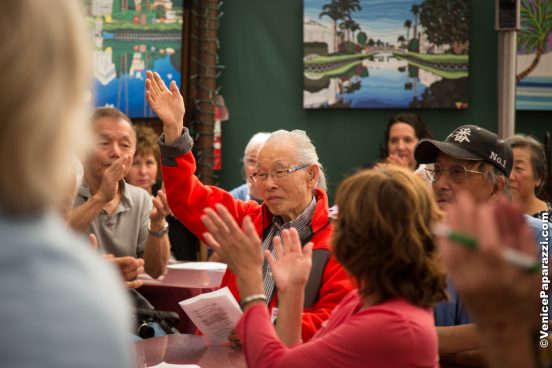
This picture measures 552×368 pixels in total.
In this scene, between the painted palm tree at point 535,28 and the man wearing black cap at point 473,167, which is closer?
the man wearing black cap at point 473,167

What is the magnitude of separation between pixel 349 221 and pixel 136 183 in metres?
3.68

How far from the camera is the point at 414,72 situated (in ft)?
21.3

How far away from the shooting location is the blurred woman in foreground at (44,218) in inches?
31.6

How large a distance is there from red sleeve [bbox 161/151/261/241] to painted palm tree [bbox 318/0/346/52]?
3687mm

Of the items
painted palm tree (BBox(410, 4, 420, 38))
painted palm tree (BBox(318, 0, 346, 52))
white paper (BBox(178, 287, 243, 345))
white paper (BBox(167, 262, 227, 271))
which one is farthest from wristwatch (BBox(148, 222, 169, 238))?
painted palm tree (BBox(410, 4, 420, 38))

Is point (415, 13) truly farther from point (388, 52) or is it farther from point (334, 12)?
point (334, 12)

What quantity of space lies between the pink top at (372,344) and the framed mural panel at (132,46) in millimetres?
4582

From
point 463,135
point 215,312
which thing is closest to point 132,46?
point 463,135

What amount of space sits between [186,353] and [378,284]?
970mm

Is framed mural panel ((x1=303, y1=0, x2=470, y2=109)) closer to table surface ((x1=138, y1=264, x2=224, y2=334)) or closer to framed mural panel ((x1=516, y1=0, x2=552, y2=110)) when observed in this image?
framed mural panel ((x1=516, y1=0, x2=552, y2=110))

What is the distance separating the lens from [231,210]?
308 centimetres

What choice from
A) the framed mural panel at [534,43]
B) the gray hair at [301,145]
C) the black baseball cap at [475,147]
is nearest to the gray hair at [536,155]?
the black baseball cap at [475,147]

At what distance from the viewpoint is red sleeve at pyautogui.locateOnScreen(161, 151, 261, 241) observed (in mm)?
2941

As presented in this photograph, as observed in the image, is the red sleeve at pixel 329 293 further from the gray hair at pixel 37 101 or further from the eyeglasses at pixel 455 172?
the gray hair at pixel 37 101
